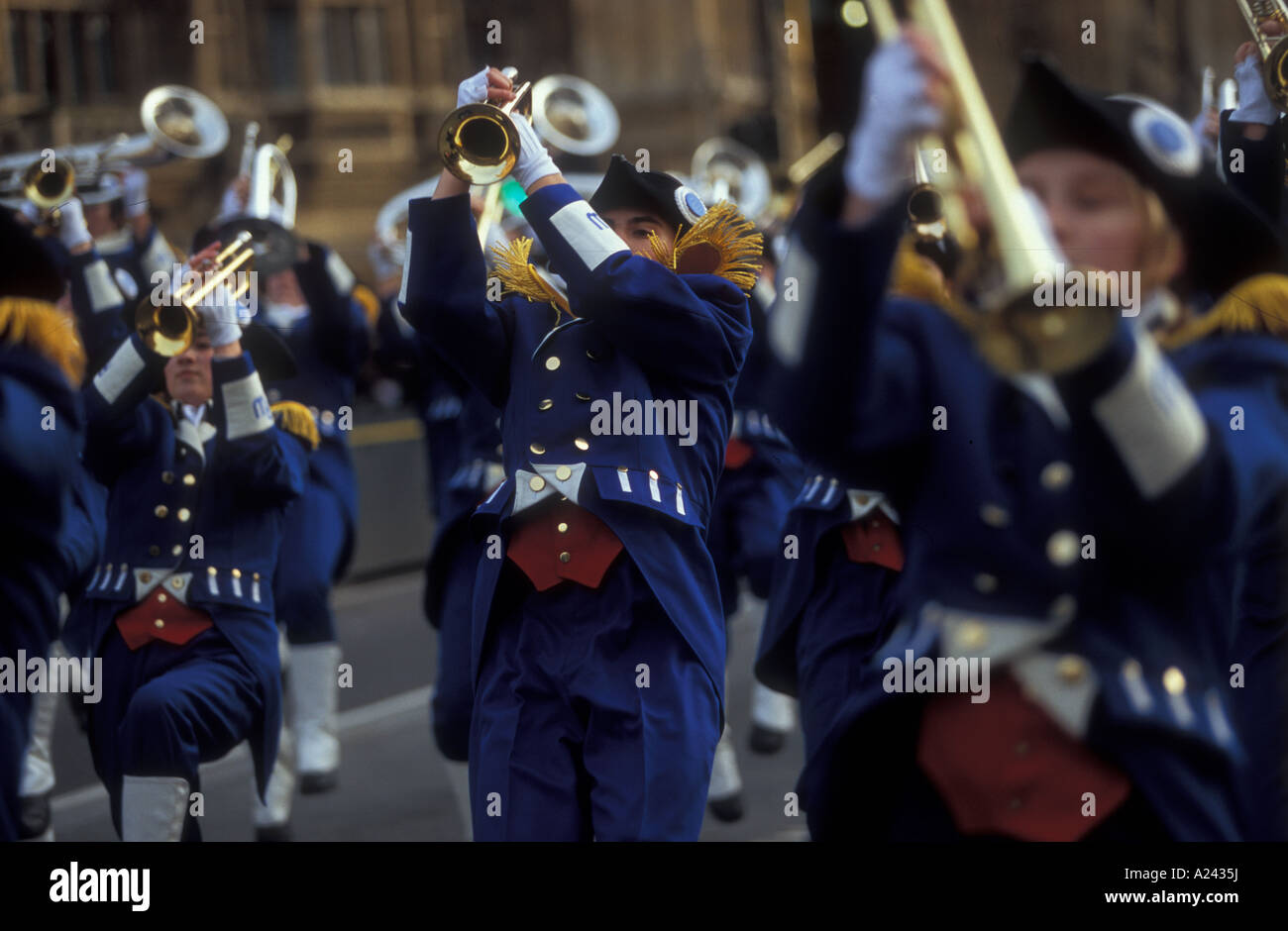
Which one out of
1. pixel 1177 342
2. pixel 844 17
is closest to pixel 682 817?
pixel 1177 342

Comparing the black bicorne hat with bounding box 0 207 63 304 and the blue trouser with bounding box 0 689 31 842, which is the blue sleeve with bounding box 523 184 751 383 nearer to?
the black bicorne hat with bounding box 0 207 63 304

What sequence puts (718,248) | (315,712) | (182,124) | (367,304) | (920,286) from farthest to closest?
(182,124), (367,304), (315,712), (718,248), (920,286)

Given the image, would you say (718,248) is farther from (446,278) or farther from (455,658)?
(455,658)

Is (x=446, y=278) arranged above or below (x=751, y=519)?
above

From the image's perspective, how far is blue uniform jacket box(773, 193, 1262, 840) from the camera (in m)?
2.53

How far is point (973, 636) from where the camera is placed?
2639 millimetres

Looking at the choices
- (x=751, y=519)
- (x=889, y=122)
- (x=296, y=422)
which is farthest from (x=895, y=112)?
(x=751, y=519)

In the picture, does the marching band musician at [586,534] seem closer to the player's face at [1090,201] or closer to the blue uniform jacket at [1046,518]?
the blue uniform jacket at [1046,518]

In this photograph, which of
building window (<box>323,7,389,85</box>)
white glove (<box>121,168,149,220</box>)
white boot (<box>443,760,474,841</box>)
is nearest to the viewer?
white boot (<box>443,760,474,841</box>)

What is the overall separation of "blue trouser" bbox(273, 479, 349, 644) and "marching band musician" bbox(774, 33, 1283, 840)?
4.67 meters

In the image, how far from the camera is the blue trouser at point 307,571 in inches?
281

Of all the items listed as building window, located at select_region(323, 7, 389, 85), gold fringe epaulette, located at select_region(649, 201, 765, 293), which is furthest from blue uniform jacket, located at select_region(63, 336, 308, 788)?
building window, located at select_region(323, 7, 389, 85)

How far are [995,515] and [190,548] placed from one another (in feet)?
9.62

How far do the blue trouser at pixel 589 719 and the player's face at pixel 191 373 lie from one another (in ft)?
5.05
